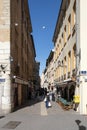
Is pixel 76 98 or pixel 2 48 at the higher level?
pixel 2 48

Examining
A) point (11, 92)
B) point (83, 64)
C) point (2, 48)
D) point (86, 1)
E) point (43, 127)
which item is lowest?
point (43, 127)

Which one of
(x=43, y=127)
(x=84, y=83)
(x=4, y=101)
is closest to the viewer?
(x=43, y=127)

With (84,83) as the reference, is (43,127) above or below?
below

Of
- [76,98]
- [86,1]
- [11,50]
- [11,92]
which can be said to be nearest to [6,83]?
Answer: [11,92]

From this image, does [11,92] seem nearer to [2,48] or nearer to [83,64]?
[2,48]

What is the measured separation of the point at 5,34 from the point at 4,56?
5.41 ft

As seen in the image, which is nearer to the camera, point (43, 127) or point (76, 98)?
point (43, 127)

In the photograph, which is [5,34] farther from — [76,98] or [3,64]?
[76,98]

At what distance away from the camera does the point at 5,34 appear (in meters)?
23.2

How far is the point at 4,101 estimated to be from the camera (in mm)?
22422

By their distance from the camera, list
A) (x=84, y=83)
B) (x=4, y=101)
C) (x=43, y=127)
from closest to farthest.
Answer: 1. (x=43, y=127)
2. (x=84, y=83)
3. (x=4, y=101)

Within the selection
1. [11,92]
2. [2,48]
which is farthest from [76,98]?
[2,48]

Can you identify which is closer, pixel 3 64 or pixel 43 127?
pixel 43 127

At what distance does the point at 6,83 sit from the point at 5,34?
3641 mm
